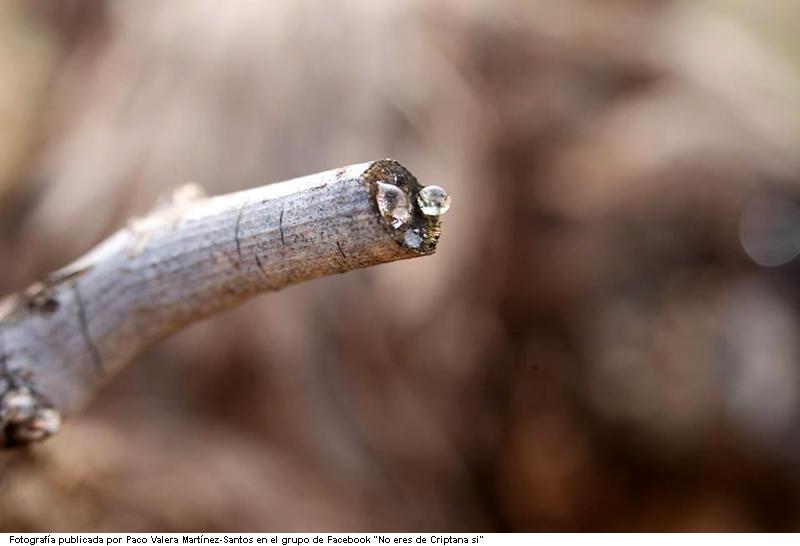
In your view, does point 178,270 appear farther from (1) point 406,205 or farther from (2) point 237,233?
(1) point 406,205

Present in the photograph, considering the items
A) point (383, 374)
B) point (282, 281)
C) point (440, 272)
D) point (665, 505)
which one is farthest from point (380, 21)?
point (282, 281)

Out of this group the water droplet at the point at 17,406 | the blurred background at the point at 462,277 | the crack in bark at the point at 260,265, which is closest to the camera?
the crack in bark at the point at 260,265

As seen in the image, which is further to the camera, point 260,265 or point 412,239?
point 260,265

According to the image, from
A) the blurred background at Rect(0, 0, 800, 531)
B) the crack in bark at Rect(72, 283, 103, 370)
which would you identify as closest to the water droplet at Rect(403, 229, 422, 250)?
the crack in bark at Rect(72, 283, 103, 370)
